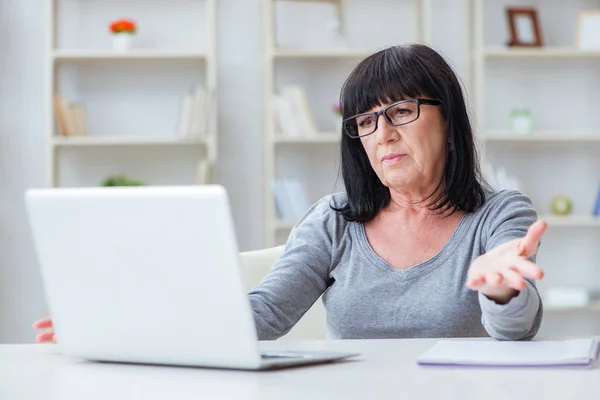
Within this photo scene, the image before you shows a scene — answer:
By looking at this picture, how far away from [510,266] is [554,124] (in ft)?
10.9

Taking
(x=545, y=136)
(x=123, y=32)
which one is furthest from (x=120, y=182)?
(x=545, y=136)

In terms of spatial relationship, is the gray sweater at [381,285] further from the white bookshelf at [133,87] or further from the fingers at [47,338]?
the white bookshelf at [133,87]

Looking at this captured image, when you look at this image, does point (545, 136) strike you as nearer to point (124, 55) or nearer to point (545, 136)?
point (545, 136)

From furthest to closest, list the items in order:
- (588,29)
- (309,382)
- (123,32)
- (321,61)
A: (321,61)
(588,29)
(123,32)
(309,382)

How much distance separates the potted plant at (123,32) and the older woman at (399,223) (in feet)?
7.87

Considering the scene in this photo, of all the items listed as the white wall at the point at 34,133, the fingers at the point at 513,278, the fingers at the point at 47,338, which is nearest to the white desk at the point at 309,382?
the fingers at the point at 513,278

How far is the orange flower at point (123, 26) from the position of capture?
4.04 meters

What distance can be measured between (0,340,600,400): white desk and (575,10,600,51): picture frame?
328cm

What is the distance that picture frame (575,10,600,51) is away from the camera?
4180 mm

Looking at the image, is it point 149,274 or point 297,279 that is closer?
point 149,274

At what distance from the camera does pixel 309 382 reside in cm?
104

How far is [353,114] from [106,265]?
2.62 feet

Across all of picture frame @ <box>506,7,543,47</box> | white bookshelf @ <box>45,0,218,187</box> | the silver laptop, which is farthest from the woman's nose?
picture frame @ <box>506,7,543,47</box>

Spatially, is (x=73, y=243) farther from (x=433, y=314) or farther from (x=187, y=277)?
(x=433, y=314)
